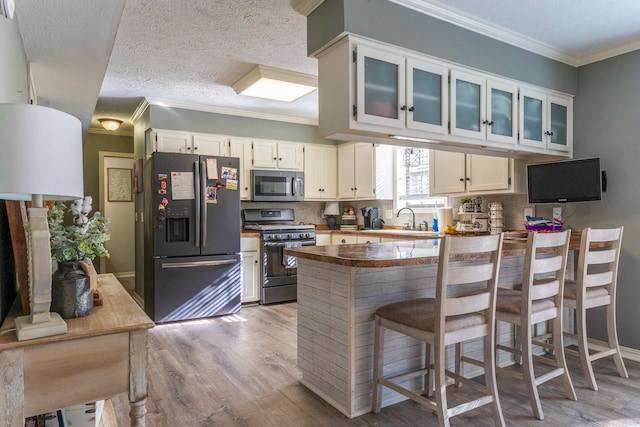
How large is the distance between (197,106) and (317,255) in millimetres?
3288

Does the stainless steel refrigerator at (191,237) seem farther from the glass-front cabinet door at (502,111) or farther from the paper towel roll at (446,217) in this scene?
the glass-front cabinet door at (502,111)

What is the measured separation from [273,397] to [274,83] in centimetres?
270

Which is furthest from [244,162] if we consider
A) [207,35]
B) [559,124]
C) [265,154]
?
[559,124]

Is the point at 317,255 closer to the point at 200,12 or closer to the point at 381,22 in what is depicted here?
the point at 381,22

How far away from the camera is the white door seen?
6.38m

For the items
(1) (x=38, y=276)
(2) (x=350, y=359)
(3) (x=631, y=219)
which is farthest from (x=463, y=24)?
(1) (x=38, y=276)

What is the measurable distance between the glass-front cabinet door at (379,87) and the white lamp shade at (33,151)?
1474mm

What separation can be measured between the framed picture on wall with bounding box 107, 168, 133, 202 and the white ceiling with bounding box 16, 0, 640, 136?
2.73 m

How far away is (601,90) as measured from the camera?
3.24 m

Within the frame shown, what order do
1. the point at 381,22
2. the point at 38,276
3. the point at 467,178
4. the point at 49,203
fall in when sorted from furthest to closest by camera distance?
1. the point at 467,178
2. the point at 381,22
3. the point at 49,203
4. the point at 38,276

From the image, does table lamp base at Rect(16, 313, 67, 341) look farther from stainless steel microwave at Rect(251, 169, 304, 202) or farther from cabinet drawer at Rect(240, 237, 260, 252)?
stainless steel microwave at Rect(251, 169, 304, 202)

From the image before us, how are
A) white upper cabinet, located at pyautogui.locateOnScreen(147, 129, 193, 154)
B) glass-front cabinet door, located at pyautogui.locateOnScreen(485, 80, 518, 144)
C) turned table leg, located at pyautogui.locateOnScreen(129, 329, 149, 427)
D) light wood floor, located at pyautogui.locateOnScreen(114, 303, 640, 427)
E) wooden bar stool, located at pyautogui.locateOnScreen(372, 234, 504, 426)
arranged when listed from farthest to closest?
1. white upper cabinet, located at pyautogui.locateOnScreen(147, 129, 193, 154)
2. glass-front cabinet door, located at pyautogui.locateOnScreen(485, 80, 518, 144)
3. light wood floor, located at pyautogui.locateOnScreen(114, 303, 640, 427)
4. wooden bar stool, located at pyautogui.locateOnScreen(372, 234, 504, 426)
5. turned table leg, located at pyautogui.locateOnScreen(129, 329, 149, 427)

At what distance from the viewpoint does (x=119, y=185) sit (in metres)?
6.50

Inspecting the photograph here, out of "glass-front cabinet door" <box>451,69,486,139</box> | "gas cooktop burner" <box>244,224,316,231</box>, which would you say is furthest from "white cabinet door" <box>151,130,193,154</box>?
"glass-front cabinet door" <box>451,69,486,139</box>
